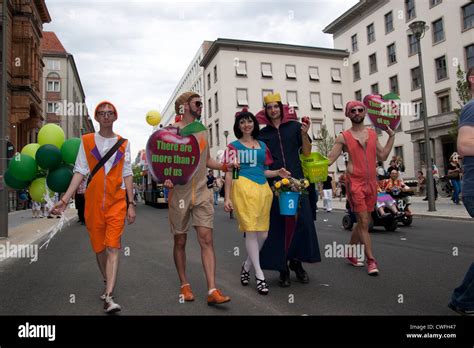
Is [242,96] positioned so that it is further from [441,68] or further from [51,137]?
[51,137]

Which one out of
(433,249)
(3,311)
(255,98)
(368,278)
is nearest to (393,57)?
(255,98)

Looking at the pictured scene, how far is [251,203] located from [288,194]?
0.40 m

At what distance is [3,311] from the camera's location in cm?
380

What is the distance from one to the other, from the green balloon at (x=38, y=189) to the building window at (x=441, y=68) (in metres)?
31.2

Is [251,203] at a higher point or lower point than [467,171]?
lower

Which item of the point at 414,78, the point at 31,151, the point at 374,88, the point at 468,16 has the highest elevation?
the point at 468,16

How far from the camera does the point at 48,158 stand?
5.99 meters

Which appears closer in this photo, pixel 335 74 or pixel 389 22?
pixel 389 22

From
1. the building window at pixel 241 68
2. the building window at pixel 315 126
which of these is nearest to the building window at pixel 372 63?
the building window at pixel 315 126

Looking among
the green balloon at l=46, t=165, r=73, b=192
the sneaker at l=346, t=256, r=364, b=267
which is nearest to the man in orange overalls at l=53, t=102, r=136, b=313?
the green balloon at l=46, t=165, r=73, b=192

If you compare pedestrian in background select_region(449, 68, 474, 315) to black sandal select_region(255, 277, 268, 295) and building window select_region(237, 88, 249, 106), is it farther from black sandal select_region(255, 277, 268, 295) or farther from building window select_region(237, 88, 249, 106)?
building window select_region(237, 88, 249, 106)

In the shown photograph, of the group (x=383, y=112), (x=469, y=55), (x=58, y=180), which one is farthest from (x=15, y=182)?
(x=469, y=55)

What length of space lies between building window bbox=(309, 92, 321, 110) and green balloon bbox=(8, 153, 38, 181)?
42.8m
